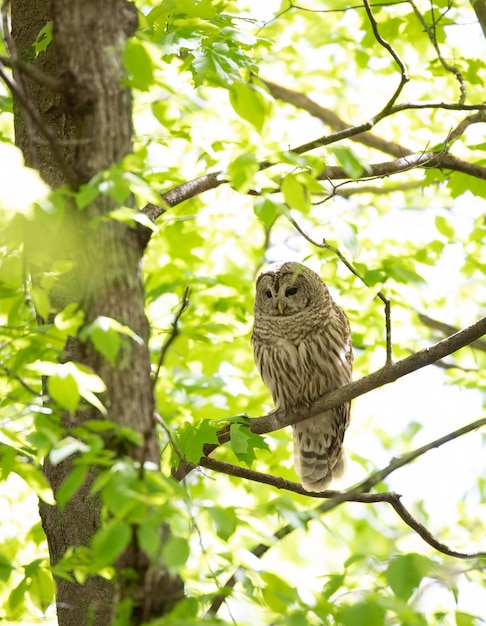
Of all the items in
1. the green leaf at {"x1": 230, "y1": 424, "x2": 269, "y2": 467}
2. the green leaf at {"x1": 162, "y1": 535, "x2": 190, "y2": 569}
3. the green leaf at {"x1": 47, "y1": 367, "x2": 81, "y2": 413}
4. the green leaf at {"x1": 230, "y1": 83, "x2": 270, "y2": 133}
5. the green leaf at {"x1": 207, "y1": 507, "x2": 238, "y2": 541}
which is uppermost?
the green leaf at {"x1": 230, "y1": 83, "x2": 270, "y2": 133}

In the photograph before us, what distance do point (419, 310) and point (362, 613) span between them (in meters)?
4.65

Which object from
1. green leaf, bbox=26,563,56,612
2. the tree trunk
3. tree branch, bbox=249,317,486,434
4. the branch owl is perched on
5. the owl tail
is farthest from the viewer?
the owl tail

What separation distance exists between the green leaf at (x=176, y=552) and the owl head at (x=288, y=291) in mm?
3513

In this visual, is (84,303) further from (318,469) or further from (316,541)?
(316,541)

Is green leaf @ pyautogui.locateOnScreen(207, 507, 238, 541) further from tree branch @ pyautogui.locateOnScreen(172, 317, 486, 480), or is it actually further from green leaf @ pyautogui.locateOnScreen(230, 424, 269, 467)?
green leaf @ pyautogui.locateOnScreen(230, 424, 269, 467)

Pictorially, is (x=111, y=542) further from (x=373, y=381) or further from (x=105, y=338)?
(x=373, y=381)

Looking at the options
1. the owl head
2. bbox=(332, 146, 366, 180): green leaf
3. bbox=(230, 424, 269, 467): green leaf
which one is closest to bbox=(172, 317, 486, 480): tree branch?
bbox=(230, 424, 269, 467): green leaf

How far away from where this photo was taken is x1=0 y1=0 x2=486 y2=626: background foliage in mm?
1951

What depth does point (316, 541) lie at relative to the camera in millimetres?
10875

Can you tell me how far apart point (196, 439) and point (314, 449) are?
2.07 m

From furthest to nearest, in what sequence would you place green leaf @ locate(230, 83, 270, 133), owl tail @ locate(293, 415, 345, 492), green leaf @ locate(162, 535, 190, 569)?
owl tail @ locate(293, 415, 345, 492)
green leaf @ locate(230, 83, 270, 133)
green leaf @ locate(162, 535, 190, 569)

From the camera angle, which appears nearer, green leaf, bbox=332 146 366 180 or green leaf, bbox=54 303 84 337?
green leaf, bbox=54 303 84 337

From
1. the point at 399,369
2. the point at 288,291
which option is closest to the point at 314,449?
the point at 288,291

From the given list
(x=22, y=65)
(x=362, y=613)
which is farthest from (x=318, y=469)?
(x=22, y=65)
